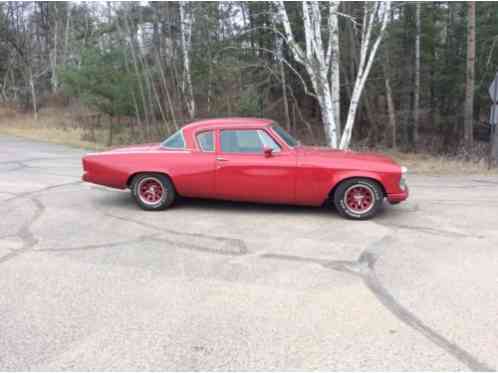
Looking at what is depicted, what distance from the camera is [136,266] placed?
13.7ft

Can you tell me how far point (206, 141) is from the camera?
6230mm

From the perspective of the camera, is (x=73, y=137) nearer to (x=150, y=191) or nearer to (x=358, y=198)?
(x=150, y=191)

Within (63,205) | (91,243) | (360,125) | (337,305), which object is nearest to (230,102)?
(360,125)

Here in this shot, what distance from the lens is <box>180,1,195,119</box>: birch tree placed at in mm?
21297

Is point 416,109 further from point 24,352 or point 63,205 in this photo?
point 24,352

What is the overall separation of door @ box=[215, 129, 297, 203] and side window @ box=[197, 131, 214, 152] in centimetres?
12

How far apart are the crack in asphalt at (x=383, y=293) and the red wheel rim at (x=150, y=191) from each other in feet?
8.58

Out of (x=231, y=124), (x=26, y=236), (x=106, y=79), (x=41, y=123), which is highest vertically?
(x=106, y=79)

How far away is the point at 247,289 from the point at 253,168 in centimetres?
259

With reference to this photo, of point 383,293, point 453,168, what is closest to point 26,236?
point 383,293

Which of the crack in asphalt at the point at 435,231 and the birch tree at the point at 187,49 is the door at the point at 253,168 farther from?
the birch tree at the point at 187,49

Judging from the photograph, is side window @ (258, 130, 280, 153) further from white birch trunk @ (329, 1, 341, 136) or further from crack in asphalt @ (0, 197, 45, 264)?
white birch trunk @ (329, 1, 341, 136)

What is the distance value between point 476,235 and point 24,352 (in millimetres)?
5193

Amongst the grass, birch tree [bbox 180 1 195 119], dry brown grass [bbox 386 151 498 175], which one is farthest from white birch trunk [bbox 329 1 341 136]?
birch tree [bbox 180 1 195 119]
